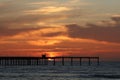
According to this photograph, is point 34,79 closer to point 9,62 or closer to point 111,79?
point 111,79

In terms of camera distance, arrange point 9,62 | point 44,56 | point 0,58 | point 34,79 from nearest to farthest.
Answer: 1. point 34,79
2. point 0,58
3. point 44,56
4. point 9,62

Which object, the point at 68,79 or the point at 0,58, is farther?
the point at 0,58

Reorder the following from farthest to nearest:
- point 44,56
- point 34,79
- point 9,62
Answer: point 9,62
point 44,56
point 34,79

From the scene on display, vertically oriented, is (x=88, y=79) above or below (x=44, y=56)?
above

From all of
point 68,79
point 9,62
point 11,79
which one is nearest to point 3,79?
point 11,79

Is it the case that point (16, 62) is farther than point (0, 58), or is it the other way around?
point (16, 62)

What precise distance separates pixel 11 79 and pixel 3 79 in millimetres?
1225

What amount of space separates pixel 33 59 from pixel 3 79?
110917 millimetres

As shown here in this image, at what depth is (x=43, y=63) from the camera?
199 metres

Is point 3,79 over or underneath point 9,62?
over

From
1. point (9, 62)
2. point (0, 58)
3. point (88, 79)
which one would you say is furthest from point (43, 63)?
point (88, 79)

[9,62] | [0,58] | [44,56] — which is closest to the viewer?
[0,58]

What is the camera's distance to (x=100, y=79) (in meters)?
67.1

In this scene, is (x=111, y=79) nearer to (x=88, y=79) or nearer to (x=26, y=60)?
(x=88, y=79)
